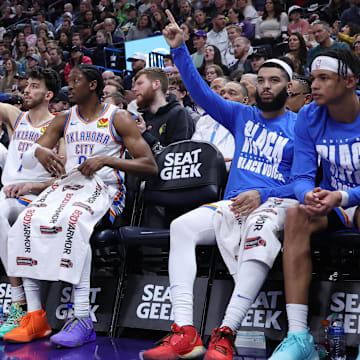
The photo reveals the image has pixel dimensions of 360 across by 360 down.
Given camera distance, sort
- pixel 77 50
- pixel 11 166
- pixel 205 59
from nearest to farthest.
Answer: pixel 11 166 → pixel 205 59 → pixel 77 50

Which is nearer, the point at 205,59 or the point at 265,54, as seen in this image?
the point at 265,54

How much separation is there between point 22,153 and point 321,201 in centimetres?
248

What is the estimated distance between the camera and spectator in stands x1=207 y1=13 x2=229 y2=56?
950 centimetres

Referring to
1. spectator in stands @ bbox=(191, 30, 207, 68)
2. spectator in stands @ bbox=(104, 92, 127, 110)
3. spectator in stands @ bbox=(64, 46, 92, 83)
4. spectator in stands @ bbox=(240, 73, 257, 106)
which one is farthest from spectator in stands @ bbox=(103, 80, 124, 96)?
spectator in stands @ bbox=(64, 46, 92, 83)

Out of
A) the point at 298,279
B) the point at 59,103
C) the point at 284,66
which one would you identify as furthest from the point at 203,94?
the point at 59,103

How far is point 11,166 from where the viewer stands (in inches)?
171

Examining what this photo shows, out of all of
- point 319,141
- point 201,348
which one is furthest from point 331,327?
point 319,141

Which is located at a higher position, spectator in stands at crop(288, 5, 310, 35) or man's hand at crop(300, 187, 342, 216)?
man's hand at crop(300, 187, 342, 216)

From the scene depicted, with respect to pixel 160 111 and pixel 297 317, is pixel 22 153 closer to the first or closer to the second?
pixel 160 111

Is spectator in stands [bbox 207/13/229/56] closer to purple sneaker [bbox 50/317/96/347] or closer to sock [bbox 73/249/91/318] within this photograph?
sock [bbox 73/249/91/318]

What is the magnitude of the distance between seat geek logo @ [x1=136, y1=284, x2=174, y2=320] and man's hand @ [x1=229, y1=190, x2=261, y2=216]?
712 mm

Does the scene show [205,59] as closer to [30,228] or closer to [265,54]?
[265,54]

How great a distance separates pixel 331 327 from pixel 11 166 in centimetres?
265

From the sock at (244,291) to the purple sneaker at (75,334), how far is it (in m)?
0.91
